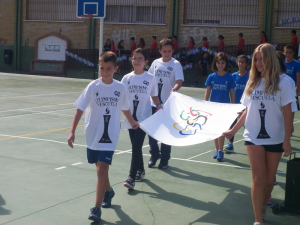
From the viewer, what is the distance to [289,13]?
86.2 ft

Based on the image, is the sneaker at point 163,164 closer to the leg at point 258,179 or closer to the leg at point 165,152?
the leg at point 165,152

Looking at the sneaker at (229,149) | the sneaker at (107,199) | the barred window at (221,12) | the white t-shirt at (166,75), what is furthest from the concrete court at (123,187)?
the barred window at (221,12)

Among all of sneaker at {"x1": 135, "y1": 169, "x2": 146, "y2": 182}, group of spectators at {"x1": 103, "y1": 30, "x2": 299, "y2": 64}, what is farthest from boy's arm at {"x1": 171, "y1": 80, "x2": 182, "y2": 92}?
group of spectators at {"x1": 103, "y1": 30, "x2": 299, "y2": 64}

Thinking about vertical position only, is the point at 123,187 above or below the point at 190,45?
below

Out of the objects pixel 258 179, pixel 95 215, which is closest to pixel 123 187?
pixel 95 215

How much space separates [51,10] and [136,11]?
7.08m

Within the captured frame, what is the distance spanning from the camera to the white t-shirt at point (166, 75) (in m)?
7.20

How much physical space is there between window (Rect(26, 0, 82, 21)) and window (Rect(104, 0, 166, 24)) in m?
2.93

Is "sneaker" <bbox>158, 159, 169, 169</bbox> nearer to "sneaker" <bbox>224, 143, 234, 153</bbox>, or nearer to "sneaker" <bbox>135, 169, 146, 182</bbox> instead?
"sneaker" <bbox>135, 169, 146, 182</bbox>

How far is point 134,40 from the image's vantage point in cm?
2967

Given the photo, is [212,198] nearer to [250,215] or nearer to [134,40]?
[250,215]

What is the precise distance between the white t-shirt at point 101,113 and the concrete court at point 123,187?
86 cm

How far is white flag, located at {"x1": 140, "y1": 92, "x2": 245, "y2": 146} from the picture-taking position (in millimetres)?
5621

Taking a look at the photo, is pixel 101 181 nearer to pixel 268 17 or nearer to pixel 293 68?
pixel 293 68
